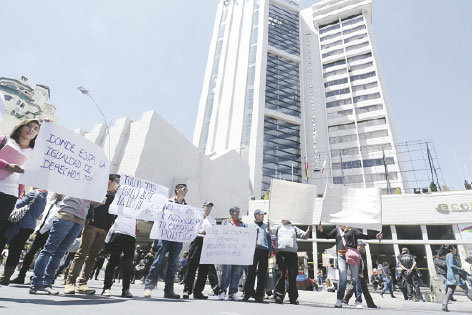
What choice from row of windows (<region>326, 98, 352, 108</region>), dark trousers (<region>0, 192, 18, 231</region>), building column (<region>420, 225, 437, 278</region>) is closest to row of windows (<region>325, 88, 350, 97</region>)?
row of windows (<region>326, 98, 352, 108</region>)

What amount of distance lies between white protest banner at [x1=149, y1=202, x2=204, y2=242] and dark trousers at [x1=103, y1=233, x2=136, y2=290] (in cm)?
44

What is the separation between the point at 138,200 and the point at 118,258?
2.93ft

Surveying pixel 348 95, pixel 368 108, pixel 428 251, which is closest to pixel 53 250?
pixel 428 251

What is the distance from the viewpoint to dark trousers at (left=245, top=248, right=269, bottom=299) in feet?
16.5

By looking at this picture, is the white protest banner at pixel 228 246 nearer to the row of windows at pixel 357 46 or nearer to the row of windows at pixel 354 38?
the row of windows at pixel 357 46

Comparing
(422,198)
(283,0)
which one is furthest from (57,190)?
(283,0)

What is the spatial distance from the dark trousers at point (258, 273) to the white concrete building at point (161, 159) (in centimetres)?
1541

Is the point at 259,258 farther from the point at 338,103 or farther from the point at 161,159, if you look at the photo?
the point at 338,103

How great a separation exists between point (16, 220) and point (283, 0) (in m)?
65.5

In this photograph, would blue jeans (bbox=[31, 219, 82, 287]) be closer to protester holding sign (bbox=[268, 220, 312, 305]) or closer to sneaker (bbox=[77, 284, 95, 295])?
sneaker (bbox=[77, 284, 95, 295])

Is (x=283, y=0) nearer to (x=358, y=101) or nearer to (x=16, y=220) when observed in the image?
(x=358, y=101)

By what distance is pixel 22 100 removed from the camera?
4975 cm

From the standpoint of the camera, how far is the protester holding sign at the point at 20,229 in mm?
4105

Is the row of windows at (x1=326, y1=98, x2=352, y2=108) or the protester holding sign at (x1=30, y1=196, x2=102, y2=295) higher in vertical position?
the row of windows at (x1=326, y1=98, x2=352, y2=108)
